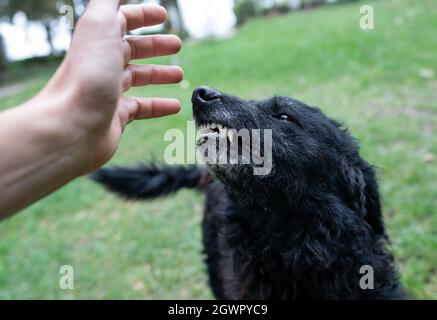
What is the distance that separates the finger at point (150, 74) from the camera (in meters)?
2.01

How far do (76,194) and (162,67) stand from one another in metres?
4.52

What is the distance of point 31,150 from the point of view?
118 centimetres

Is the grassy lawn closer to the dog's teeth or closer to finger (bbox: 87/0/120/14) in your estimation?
the dog's teeth

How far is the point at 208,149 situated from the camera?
2055mm

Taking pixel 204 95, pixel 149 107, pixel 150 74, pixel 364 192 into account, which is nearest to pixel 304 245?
pixel 364 192

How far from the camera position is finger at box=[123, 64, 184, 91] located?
6.61ft

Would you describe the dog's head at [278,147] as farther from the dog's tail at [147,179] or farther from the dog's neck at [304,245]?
the dog's tail at [147,179]

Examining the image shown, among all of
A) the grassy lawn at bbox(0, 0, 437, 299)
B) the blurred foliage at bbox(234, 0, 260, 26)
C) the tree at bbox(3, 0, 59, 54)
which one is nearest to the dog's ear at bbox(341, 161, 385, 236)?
the grassy lawn at bbox(0, 0, 437, 299)

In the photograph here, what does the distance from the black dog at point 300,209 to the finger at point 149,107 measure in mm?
130

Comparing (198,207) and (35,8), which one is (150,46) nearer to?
(198,207)

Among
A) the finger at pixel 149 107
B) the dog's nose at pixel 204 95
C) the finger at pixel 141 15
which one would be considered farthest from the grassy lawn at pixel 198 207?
the finger at pixel 141 15

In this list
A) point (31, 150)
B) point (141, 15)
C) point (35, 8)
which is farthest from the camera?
point (35, 8)

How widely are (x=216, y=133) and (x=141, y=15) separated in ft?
2.10

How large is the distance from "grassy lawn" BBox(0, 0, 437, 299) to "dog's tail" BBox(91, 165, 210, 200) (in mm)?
389
